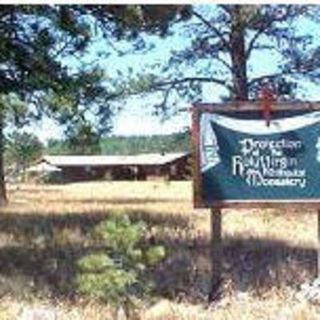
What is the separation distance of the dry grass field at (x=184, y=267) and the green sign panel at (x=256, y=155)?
93 centimetres

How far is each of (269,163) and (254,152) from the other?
18 cm

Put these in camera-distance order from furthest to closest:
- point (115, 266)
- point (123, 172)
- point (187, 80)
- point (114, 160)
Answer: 1. point (114, 160)
2. point (123, 172)
3. point (187, 80)
4. point (115, 266)

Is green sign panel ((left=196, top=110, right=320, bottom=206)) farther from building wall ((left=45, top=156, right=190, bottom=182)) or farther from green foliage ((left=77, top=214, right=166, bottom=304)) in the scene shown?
building wall ((left=45, top=156, right=190, bottom=182))

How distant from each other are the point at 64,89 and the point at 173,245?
255 cm

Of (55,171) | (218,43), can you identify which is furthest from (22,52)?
(55,171)

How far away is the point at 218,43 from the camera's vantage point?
31.1m

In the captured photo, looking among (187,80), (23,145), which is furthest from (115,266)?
(187,80)

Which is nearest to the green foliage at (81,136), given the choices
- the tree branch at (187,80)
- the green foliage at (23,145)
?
the green foliage at (23,145)

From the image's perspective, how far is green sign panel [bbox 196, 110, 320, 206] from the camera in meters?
Answer: 11.2

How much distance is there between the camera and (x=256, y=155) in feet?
37.0

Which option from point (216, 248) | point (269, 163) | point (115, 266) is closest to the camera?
point (115, 266)

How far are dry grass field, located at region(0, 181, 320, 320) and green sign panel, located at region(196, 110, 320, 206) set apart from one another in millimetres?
926

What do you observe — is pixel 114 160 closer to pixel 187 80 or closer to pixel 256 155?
pixel 187 80

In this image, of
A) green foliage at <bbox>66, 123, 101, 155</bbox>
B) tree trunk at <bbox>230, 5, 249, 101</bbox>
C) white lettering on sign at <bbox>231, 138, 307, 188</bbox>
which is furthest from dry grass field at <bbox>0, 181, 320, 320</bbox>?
tree trunk at <bbox>230, 5, 249, 101</bbox>
